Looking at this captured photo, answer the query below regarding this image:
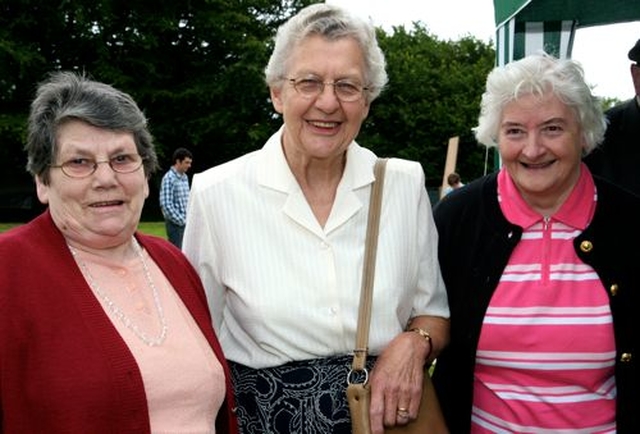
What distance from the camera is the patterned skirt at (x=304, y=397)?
8.49 feet

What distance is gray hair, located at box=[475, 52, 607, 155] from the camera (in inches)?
116

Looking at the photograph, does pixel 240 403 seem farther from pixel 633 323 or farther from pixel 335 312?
pixel 633 323

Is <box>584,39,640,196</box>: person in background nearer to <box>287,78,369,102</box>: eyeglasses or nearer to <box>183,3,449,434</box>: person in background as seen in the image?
<box>183,3,449,434</box>: person in background

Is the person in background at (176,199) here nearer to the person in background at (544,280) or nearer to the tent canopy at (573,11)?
the tent canopy at (573,11)

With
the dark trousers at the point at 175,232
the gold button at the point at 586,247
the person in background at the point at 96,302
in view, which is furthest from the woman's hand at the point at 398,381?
the dark trousers at the point at 175,232

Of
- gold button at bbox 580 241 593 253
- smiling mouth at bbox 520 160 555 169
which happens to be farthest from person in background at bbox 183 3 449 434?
gold button at bbox 580 241 593 253

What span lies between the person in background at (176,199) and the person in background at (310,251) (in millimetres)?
9723

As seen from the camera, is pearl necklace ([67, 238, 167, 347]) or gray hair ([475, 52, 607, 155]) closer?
pearl necklace ([67, 238, 167, 347])

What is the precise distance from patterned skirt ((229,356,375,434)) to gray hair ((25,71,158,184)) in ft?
3.20

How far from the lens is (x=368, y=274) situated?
2.66m

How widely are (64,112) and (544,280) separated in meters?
1.82

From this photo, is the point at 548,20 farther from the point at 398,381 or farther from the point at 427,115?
the point at 427,115

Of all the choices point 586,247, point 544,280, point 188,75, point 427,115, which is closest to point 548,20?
point 586,247

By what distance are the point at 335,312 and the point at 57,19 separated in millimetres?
31250
